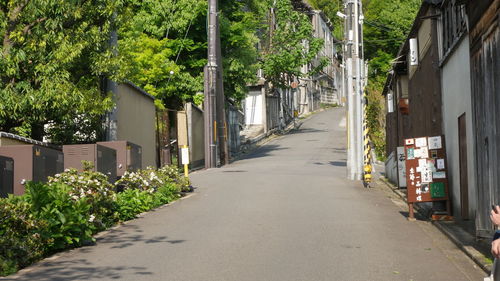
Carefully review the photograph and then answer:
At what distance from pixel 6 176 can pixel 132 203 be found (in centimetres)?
448

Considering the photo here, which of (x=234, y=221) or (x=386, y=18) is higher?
(x=386, y=18)

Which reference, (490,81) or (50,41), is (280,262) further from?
(50,41)

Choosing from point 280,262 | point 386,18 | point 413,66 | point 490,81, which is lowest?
point 280,262

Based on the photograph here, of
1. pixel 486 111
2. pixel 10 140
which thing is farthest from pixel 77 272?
pixel 10 140

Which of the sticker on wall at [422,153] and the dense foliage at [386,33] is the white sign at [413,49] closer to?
the sticker on wall at [422,153]

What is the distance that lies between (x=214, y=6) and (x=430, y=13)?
18568mm

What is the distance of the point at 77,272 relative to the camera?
10.1 meters

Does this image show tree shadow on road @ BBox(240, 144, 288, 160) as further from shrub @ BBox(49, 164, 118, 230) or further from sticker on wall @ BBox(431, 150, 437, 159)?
shrub @ BBox(49, 164, 118, 230)

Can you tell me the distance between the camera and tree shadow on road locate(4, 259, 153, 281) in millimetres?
9672

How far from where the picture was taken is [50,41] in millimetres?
19203

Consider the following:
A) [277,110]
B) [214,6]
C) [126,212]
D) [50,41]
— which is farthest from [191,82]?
[277,110]

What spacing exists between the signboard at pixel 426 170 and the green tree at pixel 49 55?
8.14 meters

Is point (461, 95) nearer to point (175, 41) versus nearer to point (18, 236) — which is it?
point (18, 236)

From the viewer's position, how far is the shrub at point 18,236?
10250 millimetres
